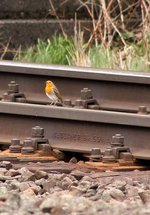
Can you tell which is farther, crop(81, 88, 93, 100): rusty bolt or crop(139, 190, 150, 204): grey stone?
crop(81, 88, 93, 100): rusty bolt

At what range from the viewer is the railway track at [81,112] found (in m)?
7.19

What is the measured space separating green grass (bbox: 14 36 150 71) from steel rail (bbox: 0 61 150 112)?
4.22 feet

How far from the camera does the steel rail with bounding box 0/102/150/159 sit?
718 centimetres

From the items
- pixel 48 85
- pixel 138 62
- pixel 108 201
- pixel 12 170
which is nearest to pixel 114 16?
pixel 138 62

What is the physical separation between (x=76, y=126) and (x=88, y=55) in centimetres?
274

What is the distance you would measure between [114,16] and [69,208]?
25.3ft

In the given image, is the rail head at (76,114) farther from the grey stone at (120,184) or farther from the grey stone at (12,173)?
the grey stone at (12,173)

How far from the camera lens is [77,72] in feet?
27.1

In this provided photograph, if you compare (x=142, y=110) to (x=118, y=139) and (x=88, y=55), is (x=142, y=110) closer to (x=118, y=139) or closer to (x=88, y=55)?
(x=118, y=139)

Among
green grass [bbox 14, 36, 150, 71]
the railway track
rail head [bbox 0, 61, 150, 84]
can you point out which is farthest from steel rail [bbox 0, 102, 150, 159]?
green grass [bbox 14, 36, 150, 71]

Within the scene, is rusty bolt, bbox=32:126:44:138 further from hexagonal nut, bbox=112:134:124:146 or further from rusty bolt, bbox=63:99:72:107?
rusty bolt, bbox=63:99:72:107

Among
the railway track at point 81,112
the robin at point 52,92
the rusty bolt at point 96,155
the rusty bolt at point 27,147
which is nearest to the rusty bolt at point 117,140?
the railway track at point 81,112

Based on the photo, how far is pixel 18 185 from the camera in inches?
235

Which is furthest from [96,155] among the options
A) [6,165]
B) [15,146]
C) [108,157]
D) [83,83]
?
[83,83]
